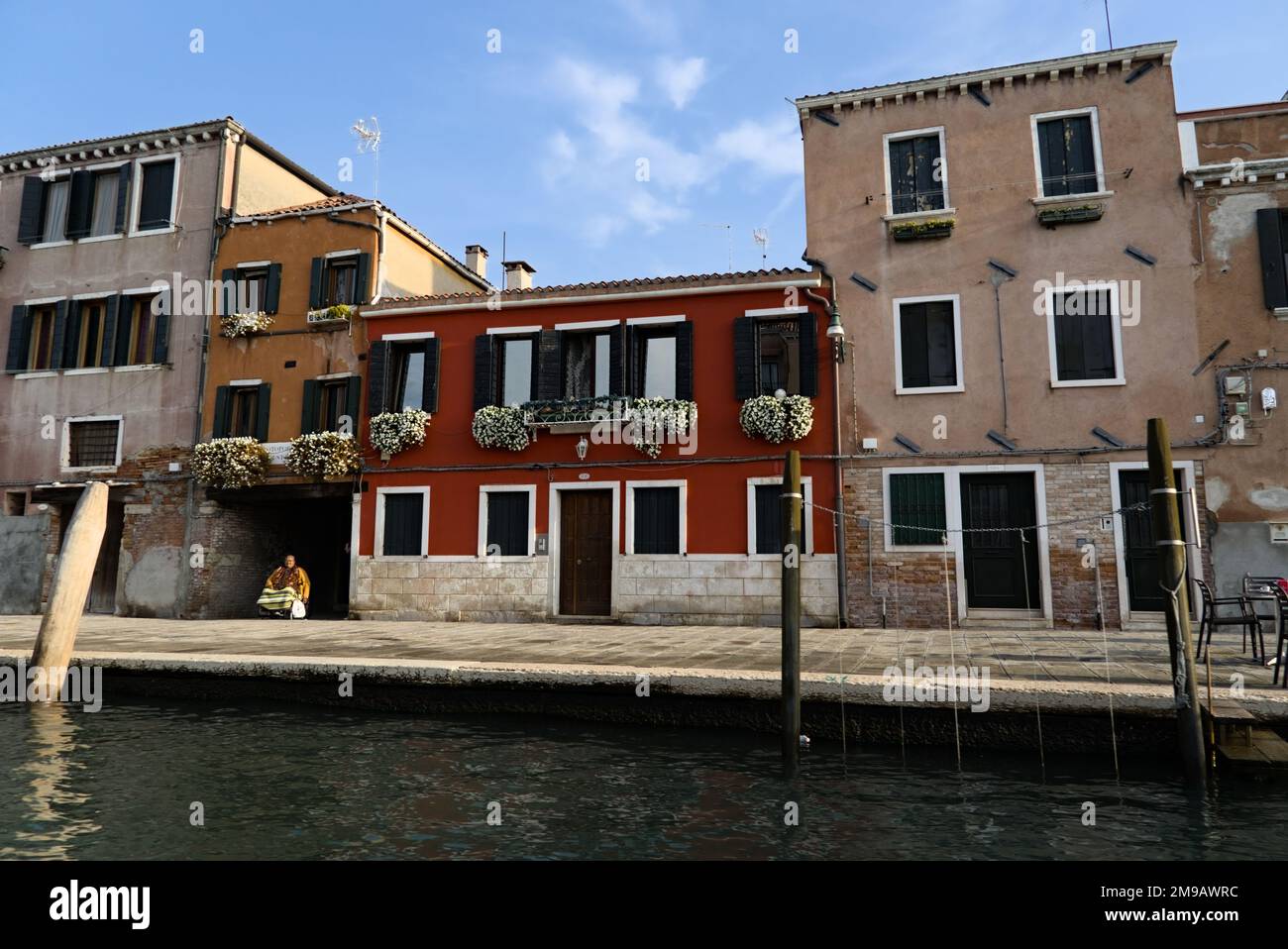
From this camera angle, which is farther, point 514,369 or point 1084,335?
point 514,369

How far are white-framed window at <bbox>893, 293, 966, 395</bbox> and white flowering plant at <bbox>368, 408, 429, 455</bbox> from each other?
29.7 ft

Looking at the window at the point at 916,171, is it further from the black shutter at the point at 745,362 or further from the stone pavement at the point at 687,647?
the stone pavement at the point at 687,647

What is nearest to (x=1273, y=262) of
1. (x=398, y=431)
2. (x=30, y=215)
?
(x=398, y=431)

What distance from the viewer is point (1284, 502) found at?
12844 millimetres

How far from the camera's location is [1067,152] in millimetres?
14633

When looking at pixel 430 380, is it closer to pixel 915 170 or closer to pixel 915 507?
pixel 915 507

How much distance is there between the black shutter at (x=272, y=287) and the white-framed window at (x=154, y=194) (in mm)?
2967

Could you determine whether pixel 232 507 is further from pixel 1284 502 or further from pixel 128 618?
pixel 1284 502

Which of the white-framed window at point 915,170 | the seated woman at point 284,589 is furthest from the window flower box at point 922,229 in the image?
the seated woman at point 284,589

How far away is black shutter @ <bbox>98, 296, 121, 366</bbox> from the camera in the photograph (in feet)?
61.7

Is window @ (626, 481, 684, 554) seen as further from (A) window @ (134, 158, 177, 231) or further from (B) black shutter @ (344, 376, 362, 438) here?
(A) window @ (134, 158, 177, 231)

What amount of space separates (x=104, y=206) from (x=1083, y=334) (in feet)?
69.2

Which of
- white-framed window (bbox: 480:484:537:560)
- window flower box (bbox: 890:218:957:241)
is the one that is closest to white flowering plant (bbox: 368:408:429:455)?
white-framed window (bbox: 480:484:537:560)
